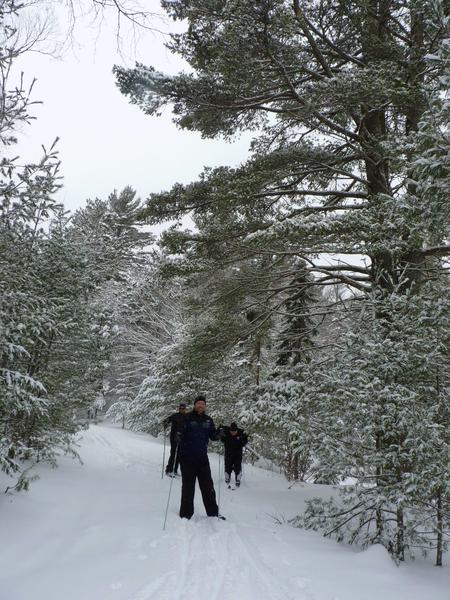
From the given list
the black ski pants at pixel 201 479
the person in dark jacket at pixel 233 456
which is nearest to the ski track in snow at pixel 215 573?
the black ski pants at pixel 201 479

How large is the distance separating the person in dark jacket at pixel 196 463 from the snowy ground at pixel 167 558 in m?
0.26

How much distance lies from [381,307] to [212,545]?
11.3 ft

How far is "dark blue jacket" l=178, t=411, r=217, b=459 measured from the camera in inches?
248

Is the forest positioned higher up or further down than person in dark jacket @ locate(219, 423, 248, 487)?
higher up

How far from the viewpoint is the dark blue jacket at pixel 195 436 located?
630 centimetres

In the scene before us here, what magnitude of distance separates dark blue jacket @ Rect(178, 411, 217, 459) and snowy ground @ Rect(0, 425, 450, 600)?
34.1 inches

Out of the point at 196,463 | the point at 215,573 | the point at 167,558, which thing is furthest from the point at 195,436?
the point at 215,573

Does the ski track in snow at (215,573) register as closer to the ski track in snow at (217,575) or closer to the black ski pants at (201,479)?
the ski track in snow at (217,575)

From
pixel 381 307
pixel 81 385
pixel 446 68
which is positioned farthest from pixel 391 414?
pixel 81 385

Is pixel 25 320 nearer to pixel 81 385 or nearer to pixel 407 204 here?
pixel 81 385

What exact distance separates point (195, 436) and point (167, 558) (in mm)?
2272

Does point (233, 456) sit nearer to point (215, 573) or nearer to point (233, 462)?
point (233, 462)

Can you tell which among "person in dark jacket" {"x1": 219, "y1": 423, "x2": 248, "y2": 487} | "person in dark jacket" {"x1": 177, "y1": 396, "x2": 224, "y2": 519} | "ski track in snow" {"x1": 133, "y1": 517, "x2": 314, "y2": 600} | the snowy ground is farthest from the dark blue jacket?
"person in dark jacket" {"x1": 219, "y1": 423, "x2": 248, "y2": 487}

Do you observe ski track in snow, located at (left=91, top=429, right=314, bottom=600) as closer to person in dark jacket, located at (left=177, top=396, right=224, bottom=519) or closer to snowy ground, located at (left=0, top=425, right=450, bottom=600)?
snowy ground, located at (left=0, top=425, right=450, bottom=600)
